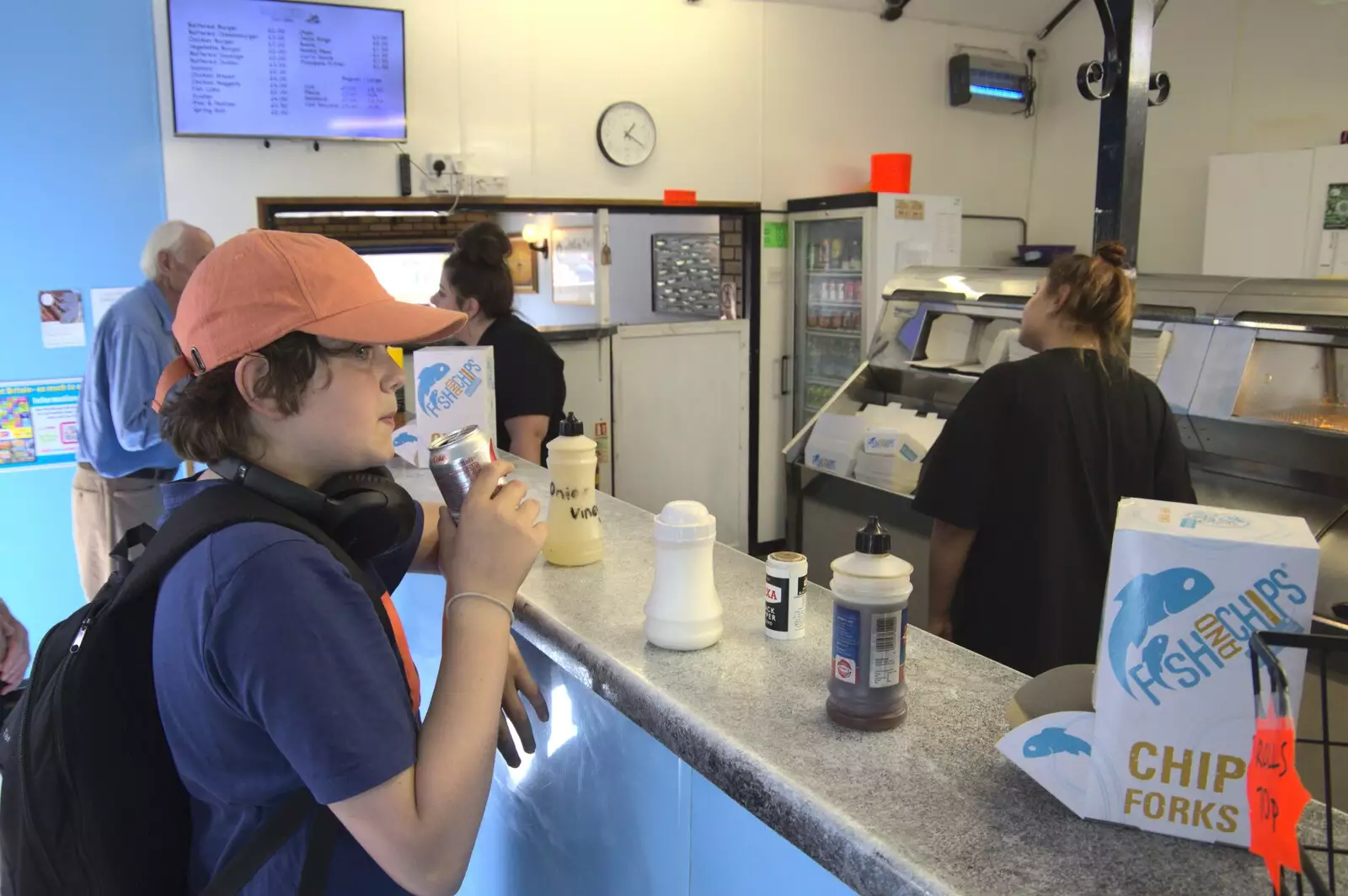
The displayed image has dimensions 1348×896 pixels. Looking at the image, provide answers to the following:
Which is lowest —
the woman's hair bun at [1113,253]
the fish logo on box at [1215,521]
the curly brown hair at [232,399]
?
the fish logo on box at [1215,521]

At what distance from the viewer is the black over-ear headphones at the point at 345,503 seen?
1.10 metres

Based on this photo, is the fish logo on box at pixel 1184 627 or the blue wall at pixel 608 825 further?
the blue wall at pixel 608 825

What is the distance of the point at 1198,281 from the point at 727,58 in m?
3.13

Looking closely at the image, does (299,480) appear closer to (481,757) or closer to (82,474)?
(481,757)

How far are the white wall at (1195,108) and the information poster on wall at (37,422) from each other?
5.97 m

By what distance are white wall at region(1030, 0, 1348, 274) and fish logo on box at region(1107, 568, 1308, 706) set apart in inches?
233

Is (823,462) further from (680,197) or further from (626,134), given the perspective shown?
(626,134)

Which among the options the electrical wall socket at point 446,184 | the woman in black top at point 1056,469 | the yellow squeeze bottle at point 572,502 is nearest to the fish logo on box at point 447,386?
the yellow squeeze bottle at point 572,502

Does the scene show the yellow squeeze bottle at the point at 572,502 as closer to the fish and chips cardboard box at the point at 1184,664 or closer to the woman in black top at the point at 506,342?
the fish and chips cardboard box at the point at 1184,664

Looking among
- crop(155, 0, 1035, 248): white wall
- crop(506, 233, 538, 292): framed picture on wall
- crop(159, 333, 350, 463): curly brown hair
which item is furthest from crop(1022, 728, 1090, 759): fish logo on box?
crop(506, 233, 538, 292): framed picture on wall

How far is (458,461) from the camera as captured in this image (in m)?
1.28

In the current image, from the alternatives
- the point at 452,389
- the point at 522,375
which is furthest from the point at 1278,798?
the point at 522,375

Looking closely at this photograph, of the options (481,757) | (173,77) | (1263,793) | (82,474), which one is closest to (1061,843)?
(1263,793)

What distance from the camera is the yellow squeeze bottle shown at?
5.80 feet
